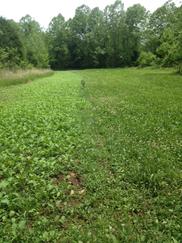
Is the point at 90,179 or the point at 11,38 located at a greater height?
the point at 11,38

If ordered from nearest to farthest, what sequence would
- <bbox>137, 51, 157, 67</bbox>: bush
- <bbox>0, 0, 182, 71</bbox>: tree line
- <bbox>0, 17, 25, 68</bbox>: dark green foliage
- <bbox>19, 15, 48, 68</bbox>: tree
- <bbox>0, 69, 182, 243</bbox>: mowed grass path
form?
<bbox>0, 69, 182, 243</bbox>: mowed grass path < <bbox>0, 17, 25, 68</bbox>: dark green foliage < <bbox>137, 51, 157, 67</bbox>: bush < <bbox>19, 15, 48, 68</bbox>: tree < <bbox>0, 0, 182, 71</bbox>: tree line

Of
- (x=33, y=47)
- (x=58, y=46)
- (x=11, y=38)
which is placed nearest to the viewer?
(x=11, y=38)

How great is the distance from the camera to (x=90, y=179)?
6.41 meters

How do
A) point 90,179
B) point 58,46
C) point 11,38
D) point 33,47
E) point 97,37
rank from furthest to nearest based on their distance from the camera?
point 58,46
point 97,37
point 33,47
point 11,38
point 90,179

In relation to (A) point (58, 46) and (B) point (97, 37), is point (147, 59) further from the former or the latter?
(A) point (58, 46)

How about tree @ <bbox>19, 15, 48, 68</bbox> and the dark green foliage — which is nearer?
the dark green foliage

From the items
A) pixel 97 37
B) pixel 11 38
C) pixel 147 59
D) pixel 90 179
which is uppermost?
pixel 11 38

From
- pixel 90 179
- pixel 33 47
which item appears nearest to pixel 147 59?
pixel 33 47

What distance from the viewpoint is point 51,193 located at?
580cm

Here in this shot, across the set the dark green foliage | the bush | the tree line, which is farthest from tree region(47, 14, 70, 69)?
the dark green foliage

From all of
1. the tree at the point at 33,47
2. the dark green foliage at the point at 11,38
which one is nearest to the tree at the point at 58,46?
the tree at the point at 33,47

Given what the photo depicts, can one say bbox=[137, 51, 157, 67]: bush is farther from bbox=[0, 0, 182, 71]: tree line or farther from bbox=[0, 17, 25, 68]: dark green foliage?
bbox=[0, 17, 25, 68]: dark green foliage

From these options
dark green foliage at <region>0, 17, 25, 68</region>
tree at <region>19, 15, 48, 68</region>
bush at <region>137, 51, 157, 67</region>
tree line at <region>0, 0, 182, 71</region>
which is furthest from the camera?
tree line at <region>0, 0, 182, 71</region>

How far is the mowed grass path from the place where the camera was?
4.81m
